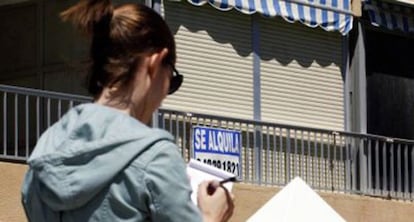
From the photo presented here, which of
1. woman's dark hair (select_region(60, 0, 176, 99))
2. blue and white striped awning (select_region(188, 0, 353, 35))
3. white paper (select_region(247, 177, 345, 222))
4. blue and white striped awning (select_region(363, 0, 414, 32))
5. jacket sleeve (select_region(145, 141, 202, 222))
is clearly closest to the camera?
jacket sleeve (select_region(145, 141, 202, 222))

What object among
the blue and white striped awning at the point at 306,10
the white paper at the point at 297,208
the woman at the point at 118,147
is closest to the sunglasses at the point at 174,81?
the woman at the point at 118,147

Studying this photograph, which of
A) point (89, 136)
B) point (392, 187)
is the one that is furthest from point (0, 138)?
point (89, 136)

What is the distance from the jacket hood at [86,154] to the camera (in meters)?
3.06

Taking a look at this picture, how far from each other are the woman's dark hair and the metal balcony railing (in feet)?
38.8

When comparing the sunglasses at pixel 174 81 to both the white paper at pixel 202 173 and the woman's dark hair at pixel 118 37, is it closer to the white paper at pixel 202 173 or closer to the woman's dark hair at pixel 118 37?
the woman's dark hair at pixel 118 37

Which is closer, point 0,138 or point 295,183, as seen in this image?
point 295,183

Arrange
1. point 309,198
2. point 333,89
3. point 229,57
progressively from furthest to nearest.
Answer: point 333,89
point 229,57
point 309,198

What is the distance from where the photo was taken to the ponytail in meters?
3.18

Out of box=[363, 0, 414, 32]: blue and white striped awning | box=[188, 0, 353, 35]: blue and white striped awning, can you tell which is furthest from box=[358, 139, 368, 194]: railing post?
box=[363, 0, 414, 32]: blue and white striped awning

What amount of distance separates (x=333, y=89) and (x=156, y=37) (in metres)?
15.5

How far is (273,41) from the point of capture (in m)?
17.9

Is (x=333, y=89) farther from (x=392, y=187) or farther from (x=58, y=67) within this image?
(x=58, y=67)

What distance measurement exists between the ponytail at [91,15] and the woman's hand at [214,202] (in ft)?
1.48

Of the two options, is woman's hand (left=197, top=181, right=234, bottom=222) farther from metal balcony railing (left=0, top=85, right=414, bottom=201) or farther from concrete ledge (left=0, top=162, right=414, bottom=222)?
metal balcony railing (left=0, top=85, right=414, bottom=201)
